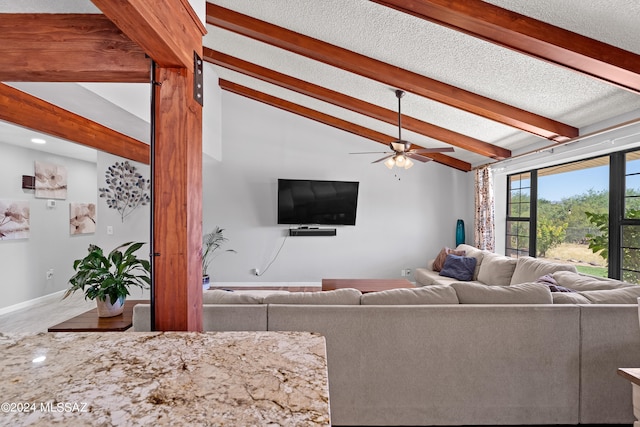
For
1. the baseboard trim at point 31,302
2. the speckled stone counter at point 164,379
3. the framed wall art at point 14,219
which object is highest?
the framed wall art at point 14,219

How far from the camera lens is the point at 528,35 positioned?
200 cm

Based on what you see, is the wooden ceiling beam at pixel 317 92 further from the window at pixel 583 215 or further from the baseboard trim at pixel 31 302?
the baseboard trim at pixel 31 302

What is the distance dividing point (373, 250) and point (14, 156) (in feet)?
18.1

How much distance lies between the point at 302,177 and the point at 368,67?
10.2 ft

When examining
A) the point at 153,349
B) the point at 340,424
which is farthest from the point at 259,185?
the point at 153,349

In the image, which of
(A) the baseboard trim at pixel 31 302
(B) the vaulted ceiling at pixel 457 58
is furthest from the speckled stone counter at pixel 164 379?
(A) the baseboard trim at pixel 31 302

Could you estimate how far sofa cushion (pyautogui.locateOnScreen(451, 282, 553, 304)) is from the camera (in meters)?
2.12

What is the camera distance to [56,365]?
903mm

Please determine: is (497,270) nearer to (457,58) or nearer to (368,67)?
(457,58)

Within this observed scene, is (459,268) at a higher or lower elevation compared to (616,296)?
lower

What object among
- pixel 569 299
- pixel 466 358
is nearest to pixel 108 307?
pixel 466 358

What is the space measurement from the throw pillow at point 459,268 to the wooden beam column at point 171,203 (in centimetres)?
409

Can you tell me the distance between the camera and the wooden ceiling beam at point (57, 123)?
274 cm

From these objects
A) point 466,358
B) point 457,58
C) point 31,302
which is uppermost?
point 457,58
